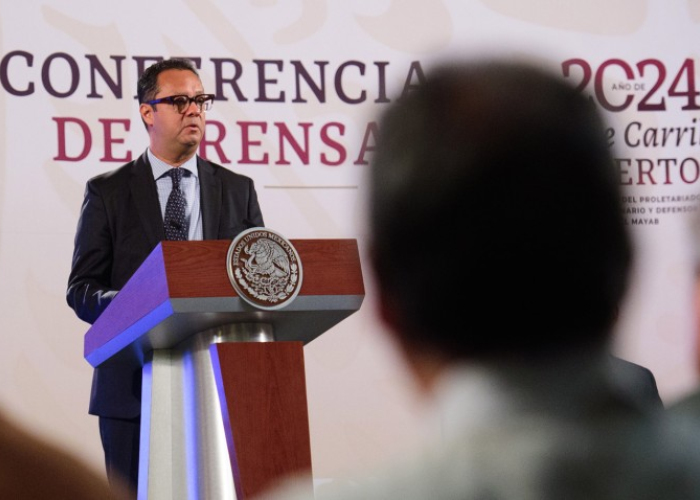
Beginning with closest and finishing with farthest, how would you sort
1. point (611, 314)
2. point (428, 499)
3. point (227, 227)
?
point (428, 499)
point (611, 314)
point (227, 227)

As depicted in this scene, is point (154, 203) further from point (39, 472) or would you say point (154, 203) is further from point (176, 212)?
point (39, 472)

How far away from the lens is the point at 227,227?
196cm

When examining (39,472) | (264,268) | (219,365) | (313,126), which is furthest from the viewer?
(313,126)

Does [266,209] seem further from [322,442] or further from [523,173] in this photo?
[523,173]

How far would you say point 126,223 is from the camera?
2025 mm

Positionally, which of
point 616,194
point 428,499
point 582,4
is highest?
point 582,4

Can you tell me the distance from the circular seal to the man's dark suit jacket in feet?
2.49

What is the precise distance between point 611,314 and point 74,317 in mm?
2622

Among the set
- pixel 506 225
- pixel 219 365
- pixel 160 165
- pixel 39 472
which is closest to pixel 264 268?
pixel 219 365

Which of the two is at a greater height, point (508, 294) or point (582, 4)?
point (582, 4)

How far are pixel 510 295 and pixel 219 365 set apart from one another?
14.5 inches

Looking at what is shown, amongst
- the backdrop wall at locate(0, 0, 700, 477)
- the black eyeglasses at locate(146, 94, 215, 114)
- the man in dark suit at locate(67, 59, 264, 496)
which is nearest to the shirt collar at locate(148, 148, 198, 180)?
the man in dark suit at locate(67, 59, 264, 496)

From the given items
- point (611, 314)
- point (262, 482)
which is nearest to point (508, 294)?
point (611, 314)

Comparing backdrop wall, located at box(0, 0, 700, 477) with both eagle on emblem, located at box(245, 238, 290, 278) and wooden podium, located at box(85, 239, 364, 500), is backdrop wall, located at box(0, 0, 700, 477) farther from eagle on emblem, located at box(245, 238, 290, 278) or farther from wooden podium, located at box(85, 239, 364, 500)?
eagle on emblem, located at box(245, 238, 290, 278)
